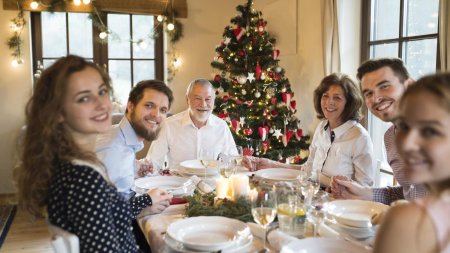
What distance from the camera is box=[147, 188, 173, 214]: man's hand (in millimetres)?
1625

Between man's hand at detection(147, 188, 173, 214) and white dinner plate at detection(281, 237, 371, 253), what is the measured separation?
2.02 ft

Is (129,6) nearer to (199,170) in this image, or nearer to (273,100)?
(273,100)

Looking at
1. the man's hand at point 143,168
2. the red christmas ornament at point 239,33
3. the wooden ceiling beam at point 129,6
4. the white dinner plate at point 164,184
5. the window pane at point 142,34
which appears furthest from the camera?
the window pane at point 142,34

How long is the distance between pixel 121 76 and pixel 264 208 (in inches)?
173

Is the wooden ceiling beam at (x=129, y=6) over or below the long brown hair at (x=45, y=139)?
over

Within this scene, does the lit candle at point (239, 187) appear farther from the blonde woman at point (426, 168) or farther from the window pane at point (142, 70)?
the window pane at point (142, 70)

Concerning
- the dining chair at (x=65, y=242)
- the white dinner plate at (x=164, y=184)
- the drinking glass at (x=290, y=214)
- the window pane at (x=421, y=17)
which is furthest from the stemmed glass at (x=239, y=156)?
the window pane at (x=421, y=17)

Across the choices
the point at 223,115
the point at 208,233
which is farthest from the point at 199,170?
the point at 223,115

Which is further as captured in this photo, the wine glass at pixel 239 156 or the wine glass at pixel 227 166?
the wine glass at pixel 239 156

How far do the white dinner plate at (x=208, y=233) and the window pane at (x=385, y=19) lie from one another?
2558mm

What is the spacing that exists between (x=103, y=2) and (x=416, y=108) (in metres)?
4.92

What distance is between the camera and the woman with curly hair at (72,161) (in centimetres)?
112

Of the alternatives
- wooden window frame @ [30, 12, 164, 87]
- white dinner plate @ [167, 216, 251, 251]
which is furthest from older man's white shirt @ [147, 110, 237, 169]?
wooden window frame @ [30, 12, 164, 87]

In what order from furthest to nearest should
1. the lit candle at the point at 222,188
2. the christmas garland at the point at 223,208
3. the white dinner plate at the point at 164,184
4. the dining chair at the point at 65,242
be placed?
1. the white dinner plate at the point at 164,184
2. the lit candle at the point at 222,188
3. the christmas garland at the point at 223,208
4. the dining chair at the point at 65,242
